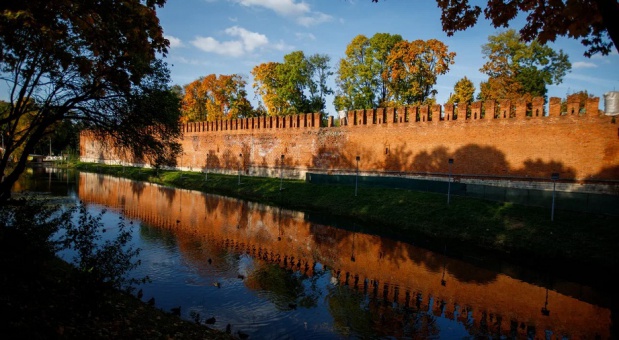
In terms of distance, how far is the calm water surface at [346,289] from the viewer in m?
7.33

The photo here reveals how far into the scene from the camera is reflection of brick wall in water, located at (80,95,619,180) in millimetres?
17297

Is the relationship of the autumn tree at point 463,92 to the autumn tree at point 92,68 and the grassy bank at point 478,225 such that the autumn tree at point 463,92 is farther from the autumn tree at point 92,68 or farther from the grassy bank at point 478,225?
the autumn tree at point 92,68

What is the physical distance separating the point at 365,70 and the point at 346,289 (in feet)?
89.3

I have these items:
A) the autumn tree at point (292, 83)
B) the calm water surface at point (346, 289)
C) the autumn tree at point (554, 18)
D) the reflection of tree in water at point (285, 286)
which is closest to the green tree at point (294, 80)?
the autumn tree at point (292, 83)

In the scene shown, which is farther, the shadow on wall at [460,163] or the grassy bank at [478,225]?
the shadow on wall at [460,163]

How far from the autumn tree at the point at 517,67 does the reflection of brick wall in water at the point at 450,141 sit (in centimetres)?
525

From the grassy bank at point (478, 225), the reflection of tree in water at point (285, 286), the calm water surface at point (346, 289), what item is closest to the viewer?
the calm water surface at point (346, 289)

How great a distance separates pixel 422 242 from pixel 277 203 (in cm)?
1092

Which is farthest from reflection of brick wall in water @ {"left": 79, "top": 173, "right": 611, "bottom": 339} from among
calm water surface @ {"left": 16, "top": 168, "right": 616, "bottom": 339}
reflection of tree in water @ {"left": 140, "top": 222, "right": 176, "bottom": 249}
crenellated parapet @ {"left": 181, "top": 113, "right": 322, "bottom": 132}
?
crenellated parapet @ {"left": 181, "top": 113, "right": 322, "bottom": 132}

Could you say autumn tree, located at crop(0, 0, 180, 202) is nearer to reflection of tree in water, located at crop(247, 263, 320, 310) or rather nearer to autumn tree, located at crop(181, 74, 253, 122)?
reflection of tree in water, located at crop(247, 263, 320, 310)

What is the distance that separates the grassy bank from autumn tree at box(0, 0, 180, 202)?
10.6 metres

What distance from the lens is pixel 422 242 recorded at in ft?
47.8

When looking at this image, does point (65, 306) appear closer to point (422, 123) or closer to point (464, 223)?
point (464, 223)

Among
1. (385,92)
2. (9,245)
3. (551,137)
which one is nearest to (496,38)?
(385,92)
